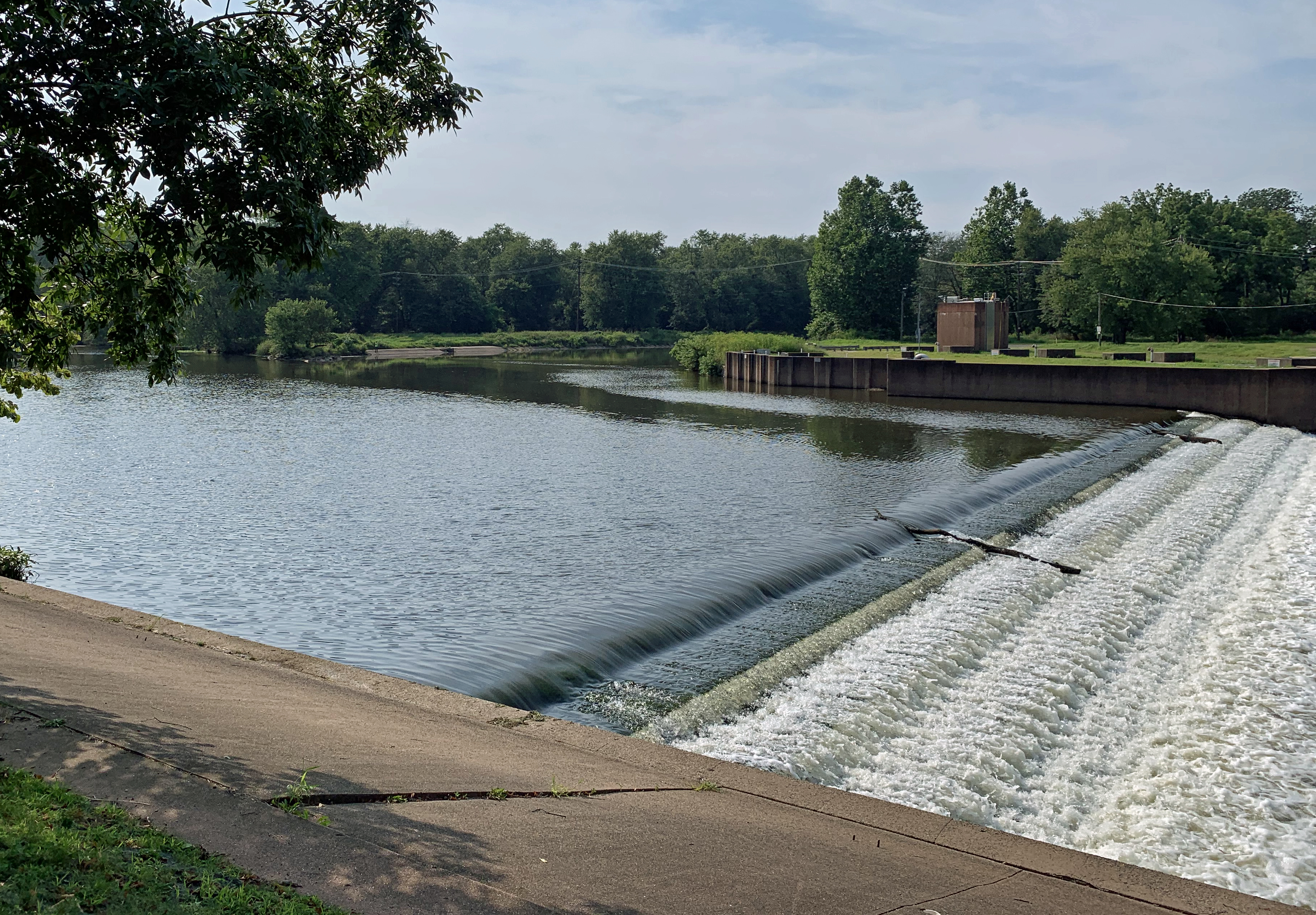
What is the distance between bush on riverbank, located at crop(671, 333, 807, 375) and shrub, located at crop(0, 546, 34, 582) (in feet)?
181

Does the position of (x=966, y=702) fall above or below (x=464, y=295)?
below

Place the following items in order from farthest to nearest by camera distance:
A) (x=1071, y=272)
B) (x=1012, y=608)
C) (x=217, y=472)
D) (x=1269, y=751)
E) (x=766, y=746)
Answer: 1. (x=1071, y=272)
2. (x=217, y=472)
3. (x=1012, y=608)
4. (x=1269, y=751)
5. (x=766, y=746)

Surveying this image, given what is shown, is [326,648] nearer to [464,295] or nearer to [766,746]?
[766,746]

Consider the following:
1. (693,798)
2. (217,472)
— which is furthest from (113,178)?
(217,472)

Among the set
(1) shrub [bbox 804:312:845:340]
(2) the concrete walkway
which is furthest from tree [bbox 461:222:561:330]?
(2) the concrete walkway

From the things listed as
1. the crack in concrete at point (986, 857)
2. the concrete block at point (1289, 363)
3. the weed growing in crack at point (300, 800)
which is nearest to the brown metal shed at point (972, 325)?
the concrete block at point (1289, 363)

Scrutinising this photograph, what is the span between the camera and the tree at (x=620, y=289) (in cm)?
14300

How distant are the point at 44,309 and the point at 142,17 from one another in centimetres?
479

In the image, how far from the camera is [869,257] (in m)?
104

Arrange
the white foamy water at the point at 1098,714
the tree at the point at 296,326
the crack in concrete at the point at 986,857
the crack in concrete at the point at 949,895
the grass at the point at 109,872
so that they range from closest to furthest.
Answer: the grass at the point at 109,872
the crack in concrete at the point at 949,895
the crack in concrete at the point at 986,857
the white foamy water at the point at 1098,714
the tree at the point at 296,326

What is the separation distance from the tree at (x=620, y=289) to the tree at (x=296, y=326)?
5564cm

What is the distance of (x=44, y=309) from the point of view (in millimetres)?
10562

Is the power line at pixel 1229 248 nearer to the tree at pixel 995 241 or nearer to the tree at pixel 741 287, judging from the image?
the tree at pixel 995 241

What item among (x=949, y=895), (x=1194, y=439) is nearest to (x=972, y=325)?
(x=1194, y=439)
